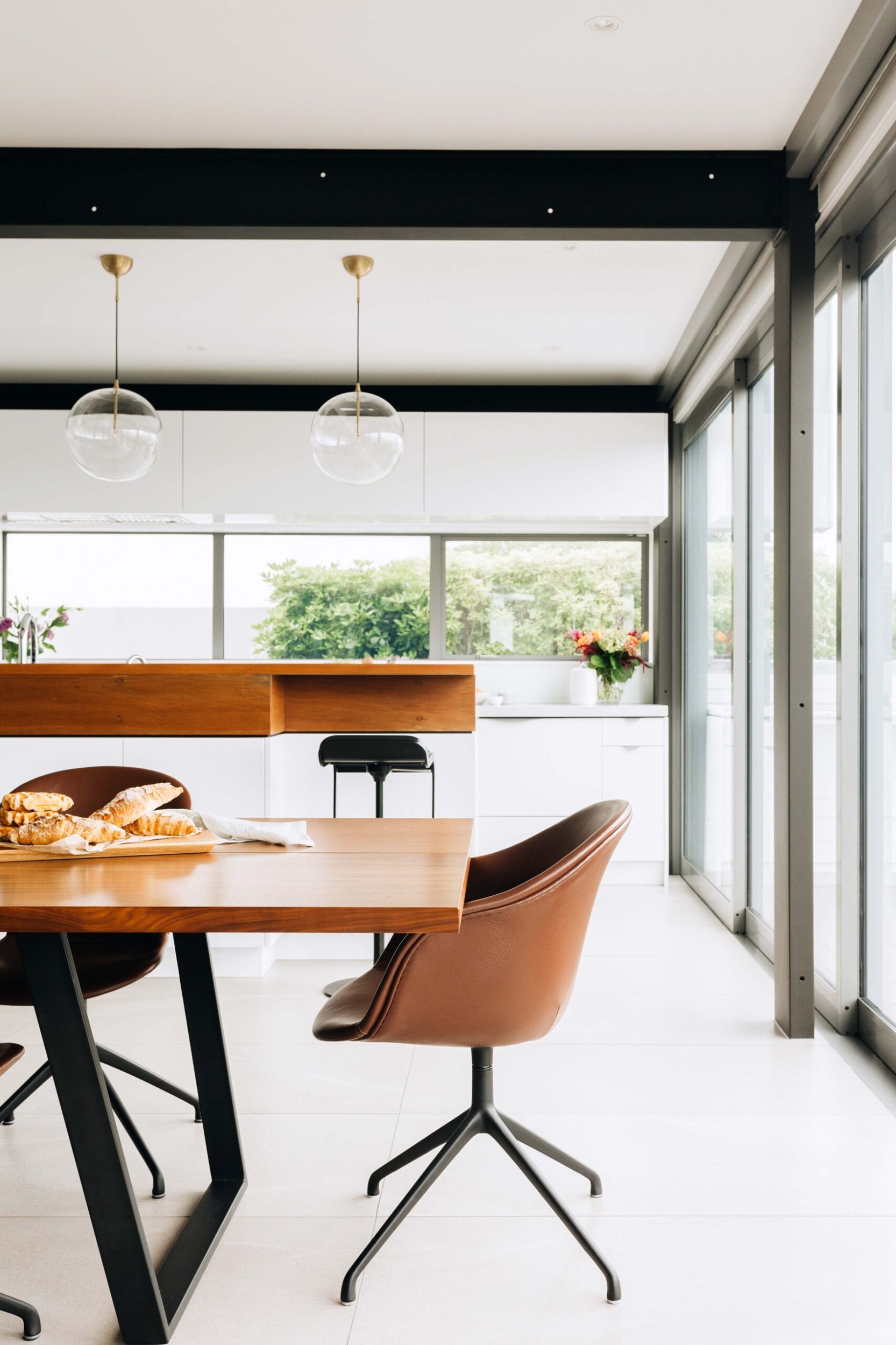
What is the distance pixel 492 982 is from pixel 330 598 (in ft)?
14.0

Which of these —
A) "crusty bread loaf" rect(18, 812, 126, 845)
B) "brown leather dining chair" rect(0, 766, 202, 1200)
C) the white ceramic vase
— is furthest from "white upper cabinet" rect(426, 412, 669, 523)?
"crusty bread loaf" rect(18, 812, 126, 845)

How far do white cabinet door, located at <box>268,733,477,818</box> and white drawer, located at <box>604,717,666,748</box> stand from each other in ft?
4.86

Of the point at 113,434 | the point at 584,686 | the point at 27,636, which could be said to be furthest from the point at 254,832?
the point at 584,686

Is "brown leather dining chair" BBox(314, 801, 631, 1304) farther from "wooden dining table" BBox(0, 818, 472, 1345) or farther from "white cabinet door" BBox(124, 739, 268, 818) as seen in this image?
"white cabinet door" BBox(124, 739, 268, 818)

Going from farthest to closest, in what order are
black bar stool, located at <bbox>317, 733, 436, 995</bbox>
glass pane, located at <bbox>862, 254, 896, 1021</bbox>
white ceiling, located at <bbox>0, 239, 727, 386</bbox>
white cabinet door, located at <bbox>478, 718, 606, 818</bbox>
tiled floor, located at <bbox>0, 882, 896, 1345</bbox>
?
white cabinet door, located at <bbox>478, 718, 606, 818</bbox>, white ceiling, located at <bbox>0, 239, 727, 386</bbox>, black bar stool, located at <bbox>317, 733, 436, 995</bbox>, glass pane, located at <bbox>862, 254, 896, 1021</bbox>, tiled floor, located at <bbox>0, 882, 896, 1345</bbox>

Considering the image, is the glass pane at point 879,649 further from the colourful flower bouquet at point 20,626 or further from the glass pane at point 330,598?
the glass pane at point 330,598

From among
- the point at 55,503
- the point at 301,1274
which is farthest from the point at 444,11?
the point at 55,503

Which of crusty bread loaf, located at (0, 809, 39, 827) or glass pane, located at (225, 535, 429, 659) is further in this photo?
glass pane, located at (225, 535, 429, 659)

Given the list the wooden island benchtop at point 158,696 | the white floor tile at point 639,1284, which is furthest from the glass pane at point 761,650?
the white floor tile at point 639,1284

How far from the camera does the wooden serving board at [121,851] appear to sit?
1.76 metres

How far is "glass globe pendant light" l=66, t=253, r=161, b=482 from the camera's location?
3234mm

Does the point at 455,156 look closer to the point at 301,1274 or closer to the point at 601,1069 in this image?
the point at 601,1069

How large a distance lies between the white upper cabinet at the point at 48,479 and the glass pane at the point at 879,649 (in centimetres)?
350

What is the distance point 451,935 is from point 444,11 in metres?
2.06
